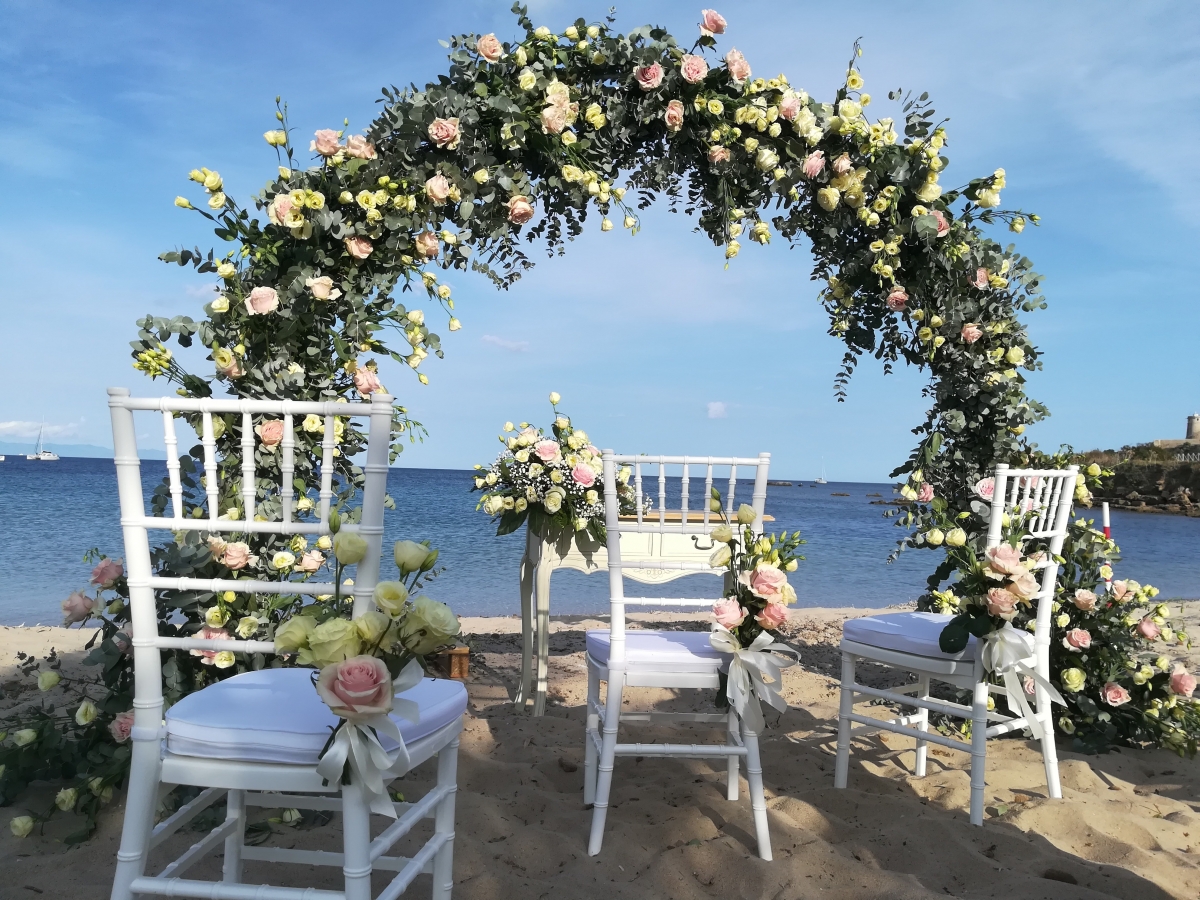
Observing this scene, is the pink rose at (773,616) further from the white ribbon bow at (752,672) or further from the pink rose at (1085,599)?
the pink rose at (1085,599)

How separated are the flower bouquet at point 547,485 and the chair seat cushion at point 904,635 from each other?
1.22 metres

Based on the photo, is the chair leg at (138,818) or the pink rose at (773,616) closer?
the chair leg at (138,818)

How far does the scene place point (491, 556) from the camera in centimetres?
1249

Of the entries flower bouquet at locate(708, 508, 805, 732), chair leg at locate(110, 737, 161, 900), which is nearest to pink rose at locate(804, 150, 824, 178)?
flower bouquet at locate(708, 508, 805, 732)

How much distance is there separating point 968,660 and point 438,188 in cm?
240

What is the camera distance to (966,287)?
3.55m

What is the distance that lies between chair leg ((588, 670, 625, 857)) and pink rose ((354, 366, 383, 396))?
1.23 metres

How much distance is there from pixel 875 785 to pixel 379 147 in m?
2.88

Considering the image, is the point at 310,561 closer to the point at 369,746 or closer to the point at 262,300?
the point at 262,300

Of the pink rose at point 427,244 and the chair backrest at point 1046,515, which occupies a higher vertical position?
the pink rose at point 427,244

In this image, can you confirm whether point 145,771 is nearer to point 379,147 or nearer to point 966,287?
point 379,147

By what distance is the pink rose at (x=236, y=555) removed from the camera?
8.14ft

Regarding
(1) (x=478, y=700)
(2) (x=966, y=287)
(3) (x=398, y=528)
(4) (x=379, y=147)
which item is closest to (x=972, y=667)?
(2) (x=966, y=287)

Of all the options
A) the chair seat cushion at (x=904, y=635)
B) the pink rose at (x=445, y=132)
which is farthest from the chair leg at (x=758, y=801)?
the pink rose at (x=445, y=132)
